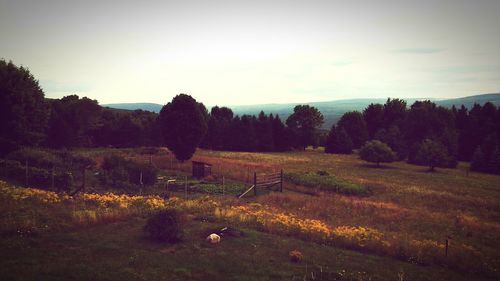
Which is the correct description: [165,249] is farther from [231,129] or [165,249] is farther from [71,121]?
[231,129]

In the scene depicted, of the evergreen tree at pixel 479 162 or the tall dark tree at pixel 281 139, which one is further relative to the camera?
the tall dark tree at pixel 281 139

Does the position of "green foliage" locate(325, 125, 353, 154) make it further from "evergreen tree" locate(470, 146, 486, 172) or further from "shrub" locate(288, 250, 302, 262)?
"shrub" locate(288, 250, 302, 262)

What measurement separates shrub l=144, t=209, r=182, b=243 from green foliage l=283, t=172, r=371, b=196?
24618 millimetres

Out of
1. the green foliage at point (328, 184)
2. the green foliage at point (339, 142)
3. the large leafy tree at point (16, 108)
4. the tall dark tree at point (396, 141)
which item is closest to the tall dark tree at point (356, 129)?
the green foliage at point (339, 142)

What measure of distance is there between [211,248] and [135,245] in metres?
3.87

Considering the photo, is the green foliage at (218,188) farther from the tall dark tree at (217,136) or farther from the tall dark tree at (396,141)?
the tall dark tree at (396,141)

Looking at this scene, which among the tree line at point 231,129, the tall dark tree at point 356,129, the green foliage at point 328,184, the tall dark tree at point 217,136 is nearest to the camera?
the green foliage at point 328,184

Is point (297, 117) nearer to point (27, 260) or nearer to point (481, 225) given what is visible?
point (481, 225)

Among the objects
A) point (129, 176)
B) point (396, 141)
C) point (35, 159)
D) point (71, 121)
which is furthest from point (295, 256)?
point (396, 141)

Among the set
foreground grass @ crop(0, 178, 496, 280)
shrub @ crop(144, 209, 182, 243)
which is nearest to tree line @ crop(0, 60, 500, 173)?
foreground grass @ crop(0, 178, 496, 280)

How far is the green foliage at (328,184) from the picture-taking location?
37875 mm

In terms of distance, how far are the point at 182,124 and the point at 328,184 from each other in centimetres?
2140

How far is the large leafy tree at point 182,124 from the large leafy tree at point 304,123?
54506 mm

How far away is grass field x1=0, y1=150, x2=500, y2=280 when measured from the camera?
13.9 meters
